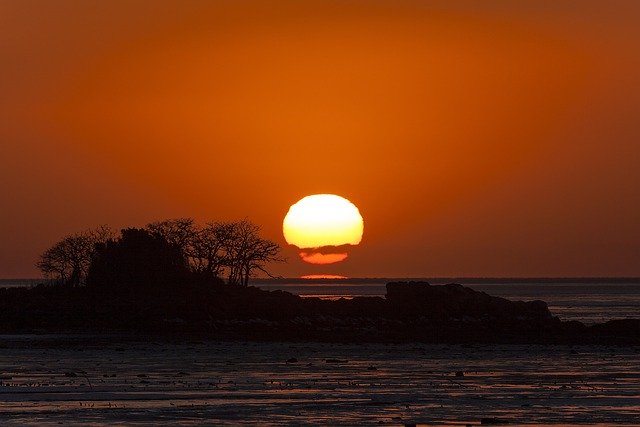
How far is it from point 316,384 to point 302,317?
43.1m

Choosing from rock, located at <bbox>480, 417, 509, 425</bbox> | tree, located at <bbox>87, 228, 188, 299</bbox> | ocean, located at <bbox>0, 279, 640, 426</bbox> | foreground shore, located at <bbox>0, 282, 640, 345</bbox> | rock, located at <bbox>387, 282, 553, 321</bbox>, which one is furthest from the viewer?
tree, located at <bbox>87, 228, 188, 299</bbox>

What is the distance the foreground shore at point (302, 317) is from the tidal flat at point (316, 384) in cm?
964

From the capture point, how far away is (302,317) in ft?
284

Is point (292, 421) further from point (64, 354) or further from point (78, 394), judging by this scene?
point (64, 354)

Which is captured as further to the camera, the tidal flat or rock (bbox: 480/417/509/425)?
the tidal flat

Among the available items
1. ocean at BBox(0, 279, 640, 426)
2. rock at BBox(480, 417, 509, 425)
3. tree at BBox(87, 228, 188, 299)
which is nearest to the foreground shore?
tree at BBox(87, 228, 188, 299)

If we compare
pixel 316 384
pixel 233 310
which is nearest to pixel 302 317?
pixel 233 310

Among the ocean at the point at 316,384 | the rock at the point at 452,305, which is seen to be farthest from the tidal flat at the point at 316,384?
the rock at the point at 452,305

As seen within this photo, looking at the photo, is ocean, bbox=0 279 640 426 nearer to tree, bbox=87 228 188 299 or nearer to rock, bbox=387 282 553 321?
rock, bbox=387 282 553 321

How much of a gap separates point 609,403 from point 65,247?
84638mm

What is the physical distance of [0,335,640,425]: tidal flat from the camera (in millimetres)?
34188

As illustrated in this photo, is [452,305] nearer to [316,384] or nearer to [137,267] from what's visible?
[137,267]

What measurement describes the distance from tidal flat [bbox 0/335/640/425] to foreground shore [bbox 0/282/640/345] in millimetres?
9645

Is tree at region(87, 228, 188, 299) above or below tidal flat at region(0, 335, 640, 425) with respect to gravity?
above
